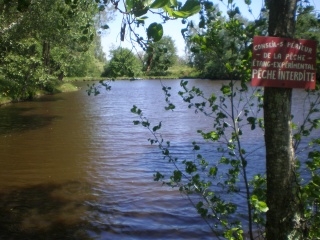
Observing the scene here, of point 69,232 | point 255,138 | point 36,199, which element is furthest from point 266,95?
point 255,138

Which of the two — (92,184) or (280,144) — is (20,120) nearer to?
(92,184)

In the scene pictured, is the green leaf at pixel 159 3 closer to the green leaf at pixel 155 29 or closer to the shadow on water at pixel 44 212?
the green leaf at pixel 155 29

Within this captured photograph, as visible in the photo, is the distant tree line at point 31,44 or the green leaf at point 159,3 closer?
the green leaf at point 159,3

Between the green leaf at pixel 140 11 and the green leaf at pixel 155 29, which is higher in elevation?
the green leaf at pixel 140 11

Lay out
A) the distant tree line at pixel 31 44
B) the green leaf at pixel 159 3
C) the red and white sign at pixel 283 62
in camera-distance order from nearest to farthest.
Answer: the green leaf at pixel 159 3 → the red and white sign at pixel 283 62 → the distant tree line at pixel 31 44

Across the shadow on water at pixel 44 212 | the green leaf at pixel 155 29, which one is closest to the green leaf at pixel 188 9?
the green leaf at pixel 155 29

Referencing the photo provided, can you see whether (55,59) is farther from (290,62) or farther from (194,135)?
(290,62)

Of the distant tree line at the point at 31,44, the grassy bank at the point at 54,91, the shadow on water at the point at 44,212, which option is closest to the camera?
the shadow on water at the point at 44,212

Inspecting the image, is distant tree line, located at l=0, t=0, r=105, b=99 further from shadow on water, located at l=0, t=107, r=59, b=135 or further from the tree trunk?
the tree trunk

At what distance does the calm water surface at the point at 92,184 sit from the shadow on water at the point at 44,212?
0.06 ft

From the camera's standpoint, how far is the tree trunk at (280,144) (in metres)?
3.28

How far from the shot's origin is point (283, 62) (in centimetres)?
331

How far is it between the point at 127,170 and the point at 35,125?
35.3 feet

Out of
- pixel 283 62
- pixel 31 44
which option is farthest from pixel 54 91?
pixel 283 62
